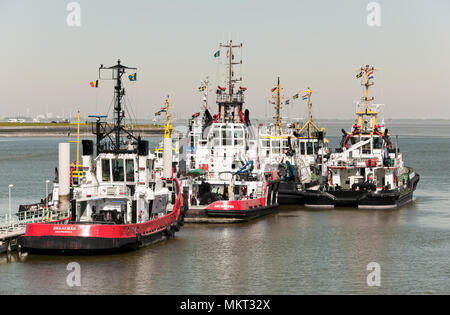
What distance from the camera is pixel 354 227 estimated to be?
166ft

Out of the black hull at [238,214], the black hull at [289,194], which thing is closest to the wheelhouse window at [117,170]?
the black hull at [238,214]

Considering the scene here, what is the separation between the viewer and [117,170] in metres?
39.7

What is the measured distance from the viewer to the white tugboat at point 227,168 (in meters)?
50.4

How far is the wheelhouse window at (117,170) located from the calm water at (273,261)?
4.01 metres

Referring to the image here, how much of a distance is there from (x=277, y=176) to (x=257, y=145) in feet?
14.4

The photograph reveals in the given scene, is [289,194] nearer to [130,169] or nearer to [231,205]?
[231,205]

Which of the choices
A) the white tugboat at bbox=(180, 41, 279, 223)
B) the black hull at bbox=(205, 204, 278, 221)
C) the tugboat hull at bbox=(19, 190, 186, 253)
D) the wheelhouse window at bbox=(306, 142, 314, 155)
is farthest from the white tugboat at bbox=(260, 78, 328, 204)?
the tugboat hull at bbox=(19, 190, 186, 253)

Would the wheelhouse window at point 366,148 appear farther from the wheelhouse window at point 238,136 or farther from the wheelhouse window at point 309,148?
the wheelhouse window at point 238,136

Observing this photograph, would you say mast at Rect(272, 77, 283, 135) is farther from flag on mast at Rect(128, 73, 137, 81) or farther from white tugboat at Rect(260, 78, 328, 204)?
flag on mast at Rect(128, 73, 137, 81)

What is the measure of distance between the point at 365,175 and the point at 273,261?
84.2ft

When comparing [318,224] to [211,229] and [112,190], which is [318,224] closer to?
[211,229]

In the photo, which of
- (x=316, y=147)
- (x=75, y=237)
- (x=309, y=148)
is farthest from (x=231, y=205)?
(x=316, y=147)
